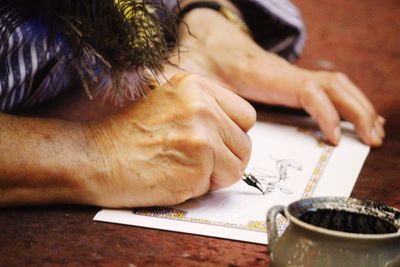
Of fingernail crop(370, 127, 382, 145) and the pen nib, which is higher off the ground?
the pen nib

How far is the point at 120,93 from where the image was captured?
0.96 meters

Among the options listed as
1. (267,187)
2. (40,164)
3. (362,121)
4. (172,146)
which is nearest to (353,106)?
(362,121)

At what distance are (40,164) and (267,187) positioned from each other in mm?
283

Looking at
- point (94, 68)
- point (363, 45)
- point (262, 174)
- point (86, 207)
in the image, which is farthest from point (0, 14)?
point (363, 45)

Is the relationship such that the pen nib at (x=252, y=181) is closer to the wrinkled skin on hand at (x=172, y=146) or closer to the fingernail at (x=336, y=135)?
the wrinkled skin on hand at (x=172, y=146)

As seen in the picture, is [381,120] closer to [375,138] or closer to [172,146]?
[375,138]

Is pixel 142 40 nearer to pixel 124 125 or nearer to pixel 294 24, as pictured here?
pixel 124 125

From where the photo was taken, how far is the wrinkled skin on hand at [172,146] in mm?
870

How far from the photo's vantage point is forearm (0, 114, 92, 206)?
0.85 meters

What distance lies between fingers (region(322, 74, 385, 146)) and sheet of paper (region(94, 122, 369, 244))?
26 millimetres

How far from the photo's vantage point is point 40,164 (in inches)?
33.7

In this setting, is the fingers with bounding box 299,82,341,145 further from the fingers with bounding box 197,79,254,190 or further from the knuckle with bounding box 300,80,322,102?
the fingers with bounding box 197,79,254,190

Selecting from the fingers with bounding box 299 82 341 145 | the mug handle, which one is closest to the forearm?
the mug handle

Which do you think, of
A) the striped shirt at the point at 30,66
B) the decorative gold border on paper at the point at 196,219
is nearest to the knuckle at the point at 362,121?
the decorative gold border on paper at the point at 196,219
